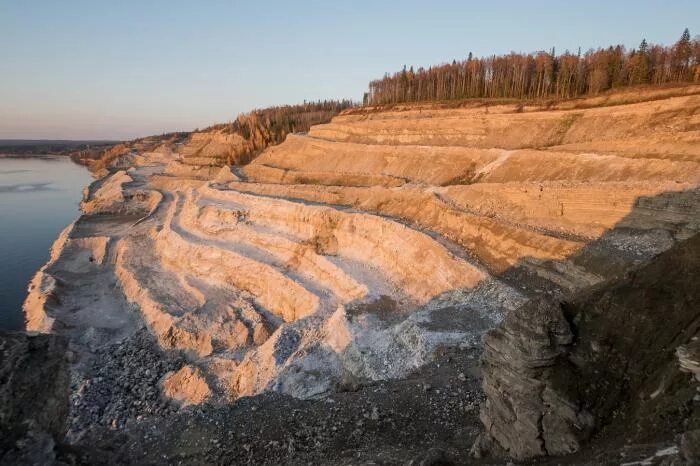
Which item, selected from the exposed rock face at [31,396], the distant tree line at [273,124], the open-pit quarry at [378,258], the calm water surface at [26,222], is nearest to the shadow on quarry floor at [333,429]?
the exposed rock face at [31,396]

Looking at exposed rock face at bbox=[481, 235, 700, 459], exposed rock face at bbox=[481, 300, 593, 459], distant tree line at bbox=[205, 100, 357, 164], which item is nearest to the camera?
exposed rock face at bbox=[481, 235, 700, 459]

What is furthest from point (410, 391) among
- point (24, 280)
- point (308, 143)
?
point (308, 143)

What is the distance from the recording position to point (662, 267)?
6629 mm

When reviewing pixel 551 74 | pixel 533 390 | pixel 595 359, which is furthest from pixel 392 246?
pixel 551 74

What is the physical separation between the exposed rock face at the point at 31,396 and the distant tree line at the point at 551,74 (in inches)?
1601

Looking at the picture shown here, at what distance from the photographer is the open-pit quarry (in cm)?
1451

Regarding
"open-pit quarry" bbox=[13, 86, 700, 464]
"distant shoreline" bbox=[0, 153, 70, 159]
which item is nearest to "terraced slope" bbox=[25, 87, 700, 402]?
"open-pit quarry" bbox=[13, 86, 700, 464]

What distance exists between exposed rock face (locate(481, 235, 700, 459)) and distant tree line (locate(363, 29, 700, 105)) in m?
34.5

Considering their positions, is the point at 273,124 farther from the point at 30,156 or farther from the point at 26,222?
the point at 30,156

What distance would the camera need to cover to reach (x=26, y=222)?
165 ft

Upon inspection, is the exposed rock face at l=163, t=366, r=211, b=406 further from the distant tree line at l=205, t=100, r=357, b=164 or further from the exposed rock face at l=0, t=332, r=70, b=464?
the distant tree line at l=205, t=100, r=357, b=164

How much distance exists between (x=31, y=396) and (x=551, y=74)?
167ft

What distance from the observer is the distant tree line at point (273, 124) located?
67812 millimetres

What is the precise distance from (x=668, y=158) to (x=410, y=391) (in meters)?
16.0
